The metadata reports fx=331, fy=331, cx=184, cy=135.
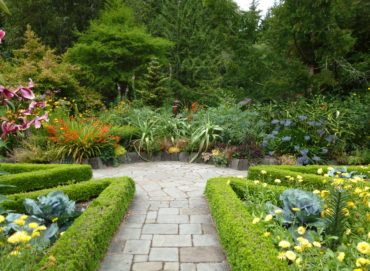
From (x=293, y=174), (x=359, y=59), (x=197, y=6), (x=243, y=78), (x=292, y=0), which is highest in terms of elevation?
(x=197, y=6)

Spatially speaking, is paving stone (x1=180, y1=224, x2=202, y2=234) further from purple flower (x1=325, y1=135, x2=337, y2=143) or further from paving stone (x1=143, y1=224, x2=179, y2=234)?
purple flower (x1=325, y1=135, x2=337, y2=143)

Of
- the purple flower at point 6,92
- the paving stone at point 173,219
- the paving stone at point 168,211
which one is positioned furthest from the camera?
the paving stone at point 168,211

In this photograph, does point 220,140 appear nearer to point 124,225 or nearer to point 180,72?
point 124,225

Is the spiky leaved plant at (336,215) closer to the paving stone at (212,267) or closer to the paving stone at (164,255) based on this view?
the paving stone at (212,267)

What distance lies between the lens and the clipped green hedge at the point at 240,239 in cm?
217

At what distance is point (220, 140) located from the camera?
716cm

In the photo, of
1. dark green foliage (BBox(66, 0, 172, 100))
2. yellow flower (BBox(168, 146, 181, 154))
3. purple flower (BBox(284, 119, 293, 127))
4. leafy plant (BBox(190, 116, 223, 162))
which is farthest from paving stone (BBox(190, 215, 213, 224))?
dark green foliage (BBox(66, 0, 172, 100))

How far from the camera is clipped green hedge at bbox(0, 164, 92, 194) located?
432 centimetres

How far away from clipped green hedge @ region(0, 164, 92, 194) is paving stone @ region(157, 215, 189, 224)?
1.58 metres

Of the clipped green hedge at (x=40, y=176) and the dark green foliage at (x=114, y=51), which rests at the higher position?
the dark green foliage at (x=114, y=51)

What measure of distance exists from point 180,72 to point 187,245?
35.6ft

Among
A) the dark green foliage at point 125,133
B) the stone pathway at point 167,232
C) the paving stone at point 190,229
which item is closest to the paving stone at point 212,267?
the stone pathway at point 167,232

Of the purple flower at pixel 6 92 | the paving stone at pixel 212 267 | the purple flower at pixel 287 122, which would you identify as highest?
the purple flower at pixel 6 92

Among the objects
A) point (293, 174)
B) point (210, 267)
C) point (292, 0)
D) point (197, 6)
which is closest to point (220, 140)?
point (293, 174)
